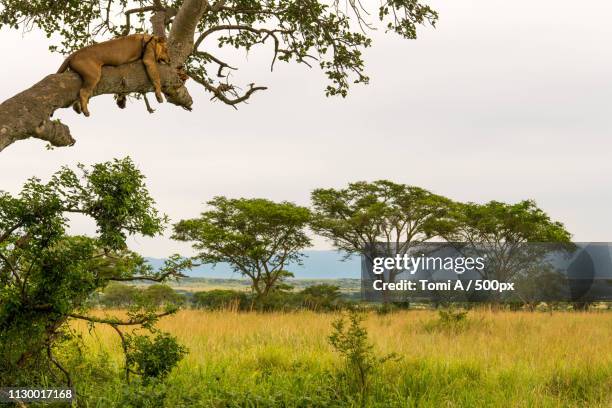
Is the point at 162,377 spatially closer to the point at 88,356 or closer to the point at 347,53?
the point at 88,356

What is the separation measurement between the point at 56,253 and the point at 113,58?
174 cm

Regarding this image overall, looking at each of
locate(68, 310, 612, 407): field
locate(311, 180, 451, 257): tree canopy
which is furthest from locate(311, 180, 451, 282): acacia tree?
locate(68, 310, 612, 407): field

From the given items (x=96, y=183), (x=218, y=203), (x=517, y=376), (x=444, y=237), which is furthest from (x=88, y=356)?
(x=444, y=237)

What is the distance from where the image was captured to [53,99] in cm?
502

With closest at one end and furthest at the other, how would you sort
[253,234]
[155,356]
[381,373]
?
[155,356] → [381,373] → [253,234]

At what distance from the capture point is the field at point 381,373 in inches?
252

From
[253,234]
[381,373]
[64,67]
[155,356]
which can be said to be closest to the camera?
[64,67]

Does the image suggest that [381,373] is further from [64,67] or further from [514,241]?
[514,241]

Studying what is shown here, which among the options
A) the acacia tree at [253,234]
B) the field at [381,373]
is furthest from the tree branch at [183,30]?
the acacia tree at [253,234]

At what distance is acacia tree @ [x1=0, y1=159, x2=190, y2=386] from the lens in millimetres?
5504

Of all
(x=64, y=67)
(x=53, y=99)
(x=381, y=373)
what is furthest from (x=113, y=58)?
(x=381, y=373)

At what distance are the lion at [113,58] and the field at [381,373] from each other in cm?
277

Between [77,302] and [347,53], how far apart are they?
491 centimetres

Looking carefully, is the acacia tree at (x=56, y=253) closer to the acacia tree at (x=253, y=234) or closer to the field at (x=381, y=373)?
the field at (x=381, y=373)
